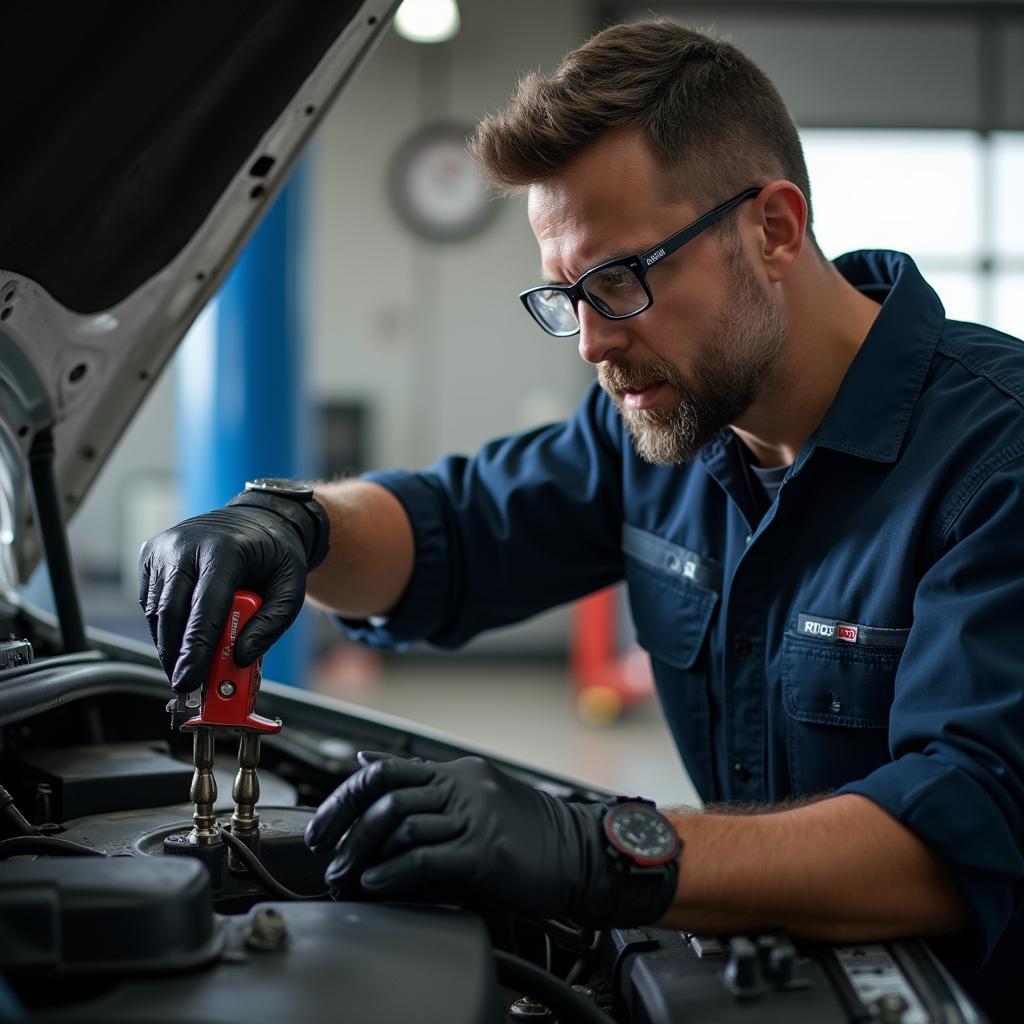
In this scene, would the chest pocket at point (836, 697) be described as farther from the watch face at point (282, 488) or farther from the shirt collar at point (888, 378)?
the watch face at point (282, 488)

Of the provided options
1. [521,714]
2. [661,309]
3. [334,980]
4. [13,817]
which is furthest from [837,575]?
[521,714]

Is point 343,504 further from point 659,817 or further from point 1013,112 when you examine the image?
point 1013,112

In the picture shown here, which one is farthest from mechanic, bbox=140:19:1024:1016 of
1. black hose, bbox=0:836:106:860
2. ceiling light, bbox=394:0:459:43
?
ceiling light, bbox=394:0:459:43

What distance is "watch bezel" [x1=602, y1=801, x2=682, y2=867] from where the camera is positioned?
0.87 m

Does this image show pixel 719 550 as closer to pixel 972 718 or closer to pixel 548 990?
pixel 972 718

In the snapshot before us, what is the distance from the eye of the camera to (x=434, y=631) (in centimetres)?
172

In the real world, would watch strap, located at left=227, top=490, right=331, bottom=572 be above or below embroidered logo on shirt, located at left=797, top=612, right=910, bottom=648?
above

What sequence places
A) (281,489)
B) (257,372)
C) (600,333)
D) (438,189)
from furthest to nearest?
1. (438,189)
2. (257,372)
3. (281,489)
4. (600,333)

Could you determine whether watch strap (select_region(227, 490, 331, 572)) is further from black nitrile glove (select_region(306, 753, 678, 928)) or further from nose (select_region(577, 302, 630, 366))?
black nitrile glove (select_region(306, 753, 678, 928))

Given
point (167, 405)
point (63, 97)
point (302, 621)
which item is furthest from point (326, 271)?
point (63, 97)

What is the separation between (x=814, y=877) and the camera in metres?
0.89

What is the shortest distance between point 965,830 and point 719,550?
0.63 m

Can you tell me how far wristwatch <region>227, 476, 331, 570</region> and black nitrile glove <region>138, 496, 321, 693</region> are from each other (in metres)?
0.08

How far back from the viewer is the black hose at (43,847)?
939 millimetres
